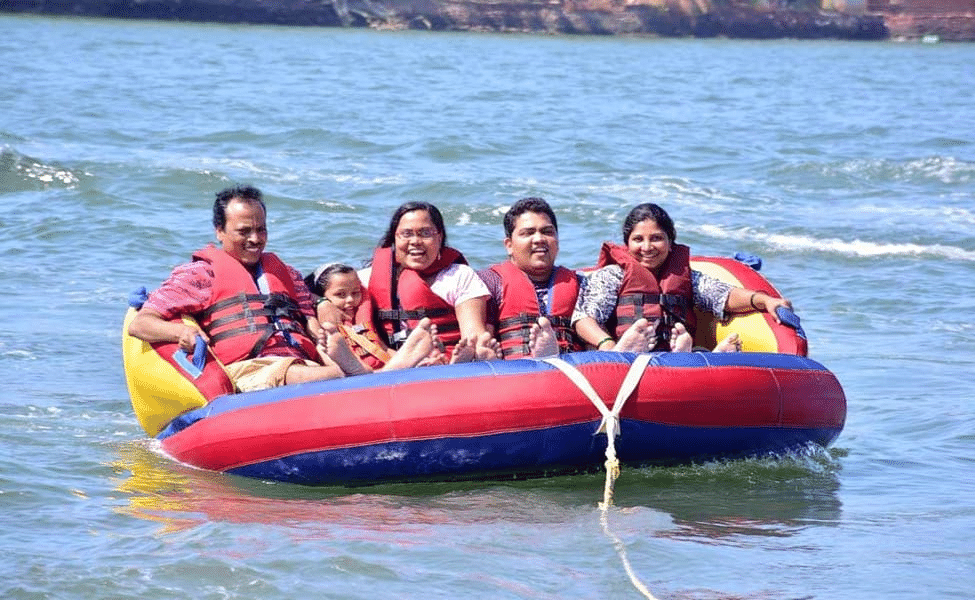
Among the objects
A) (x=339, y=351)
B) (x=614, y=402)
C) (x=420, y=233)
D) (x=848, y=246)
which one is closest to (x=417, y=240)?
(x=420, y=233)

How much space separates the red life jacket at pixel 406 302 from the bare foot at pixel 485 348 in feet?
0.94

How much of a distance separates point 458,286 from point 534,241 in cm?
35

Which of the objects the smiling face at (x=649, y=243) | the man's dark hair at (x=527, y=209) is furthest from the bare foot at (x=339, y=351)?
the smiling face at (x=649, y=243)

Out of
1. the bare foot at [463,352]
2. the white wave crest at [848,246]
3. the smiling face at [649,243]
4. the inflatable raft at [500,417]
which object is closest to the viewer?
the inflatable raft at [500,417]

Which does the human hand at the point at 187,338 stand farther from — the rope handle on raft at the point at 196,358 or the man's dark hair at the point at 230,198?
the man's dark hair at the point at 230,198

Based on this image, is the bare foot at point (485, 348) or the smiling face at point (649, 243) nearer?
the bare foot at point (485, 348)

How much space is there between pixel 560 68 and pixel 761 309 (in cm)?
2996

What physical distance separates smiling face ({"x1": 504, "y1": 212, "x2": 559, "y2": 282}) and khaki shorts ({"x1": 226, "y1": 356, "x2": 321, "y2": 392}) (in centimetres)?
95

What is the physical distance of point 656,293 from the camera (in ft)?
20.1

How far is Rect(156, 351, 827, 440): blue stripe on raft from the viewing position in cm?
524

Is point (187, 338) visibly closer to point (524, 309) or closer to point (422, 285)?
point (422, 285)

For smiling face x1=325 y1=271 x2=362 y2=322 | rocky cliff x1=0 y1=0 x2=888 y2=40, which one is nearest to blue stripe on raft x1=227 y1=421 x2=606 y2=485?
smiling face x1=325 y1=271 x2=362 y2=322

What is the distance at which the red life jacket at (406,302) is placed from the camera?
5887 mm

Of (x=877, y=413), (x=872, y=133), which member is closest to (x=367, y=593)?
(x=877, y=413)
